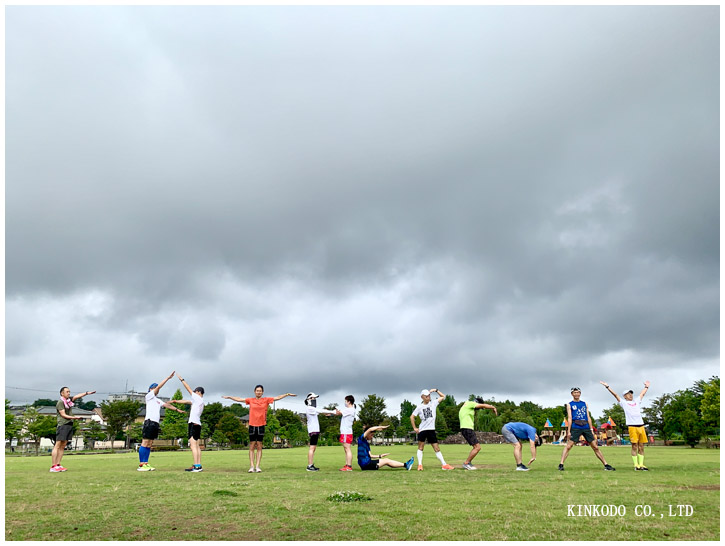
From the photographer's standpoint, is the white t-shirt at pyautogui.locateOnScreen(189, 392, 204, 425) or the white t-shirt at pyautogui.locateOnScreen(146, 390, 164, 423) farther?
the white t-shirt at pyautogui.locateOnScreen(146, 390, 164, 423)

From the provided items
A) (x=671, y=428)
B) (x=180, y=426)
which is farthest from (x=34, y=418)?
(x=671, y=428)

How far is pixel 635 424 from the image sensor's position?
17.1 m

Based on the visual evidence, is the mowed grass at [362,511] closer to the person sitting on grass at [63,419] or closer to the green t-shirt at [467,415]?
the person sitting on grass at [63,419]

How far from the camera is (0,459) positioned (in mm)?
10070

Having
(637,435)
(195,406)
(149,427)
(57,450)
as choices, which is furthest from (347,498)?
(57,450)

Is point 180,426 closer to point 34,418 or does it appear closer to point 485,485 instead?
point 34,418

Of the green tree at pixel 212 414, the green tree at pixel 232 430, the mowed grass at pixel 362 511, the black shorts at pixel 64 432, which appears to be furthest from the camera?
the green tree at pixel 212 414

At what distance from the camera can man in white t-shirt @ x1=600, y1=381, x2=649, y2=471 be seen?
16.3 m

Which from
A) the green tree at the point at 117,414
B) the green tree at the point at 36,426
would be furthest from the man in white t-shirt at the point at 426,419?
the green tree at the point at 117,414

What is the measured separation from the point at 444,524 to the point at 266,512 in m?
2.66

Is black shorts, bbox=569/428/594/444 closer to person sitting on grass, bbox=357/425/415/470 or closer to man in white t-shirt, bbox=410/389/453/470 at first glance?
man in white t-shirt, bbox=410/389/453/470

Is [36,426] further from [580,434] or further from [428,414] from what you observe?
[580,434]

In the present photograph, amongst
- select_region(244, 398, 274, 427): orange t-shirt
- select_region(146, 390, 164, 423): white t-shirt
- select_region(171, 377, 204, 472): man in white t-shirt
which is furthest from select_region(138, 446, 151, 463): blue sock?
select_region(244, 398, 274, 427): orange t-shirt

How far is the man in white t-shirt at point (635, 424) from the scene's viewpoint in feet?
53.4
